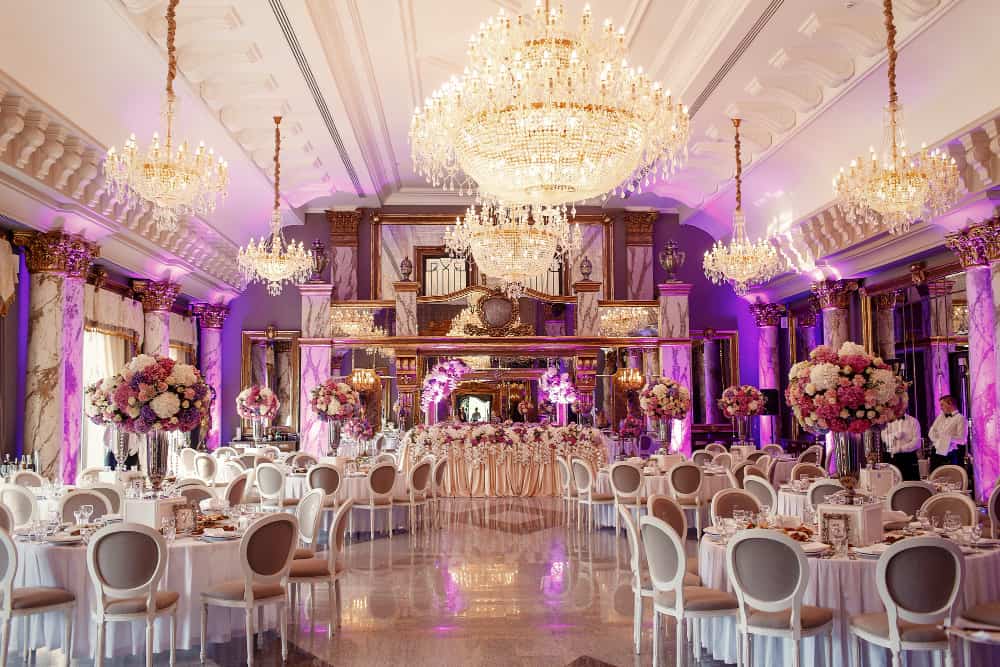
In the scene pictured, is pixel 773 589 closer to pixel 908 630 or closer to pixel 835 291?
pixel 908 630

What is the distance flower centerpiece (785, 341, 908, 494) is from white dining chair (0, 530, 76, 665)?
4.62 m

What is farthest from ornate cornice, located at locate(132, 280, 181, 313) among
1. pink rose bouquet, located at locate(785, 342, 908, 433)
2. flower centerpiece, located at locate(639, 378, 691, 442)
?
pink rose bouquet, located at locate(785, 342, 908, 433)

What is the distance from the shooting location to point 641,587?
18.1ft

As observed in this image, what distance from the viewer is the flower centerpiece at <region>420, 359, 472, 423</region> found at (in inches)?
619

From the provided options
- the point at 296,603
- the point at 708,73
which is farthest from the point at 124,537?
the point at 708,73

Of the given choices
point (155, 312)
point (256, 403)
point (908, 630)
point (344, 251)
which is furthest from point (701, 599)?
point (344, 251)

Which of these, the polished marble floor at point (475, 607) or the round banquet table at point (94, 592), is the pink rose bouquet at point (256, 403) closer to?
the polished marble floor at point (475, 607)

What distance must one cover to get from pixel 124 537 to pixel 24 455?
566cm

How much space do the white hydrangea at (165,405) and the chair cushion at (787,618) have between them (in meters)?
3.68

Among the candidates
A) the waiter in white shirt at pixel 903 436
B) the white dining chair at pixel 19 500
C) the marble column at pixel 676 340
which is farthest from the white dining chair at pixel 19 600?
the marble column at pixel 676 340

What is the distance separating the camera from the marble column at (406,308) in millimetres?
15922

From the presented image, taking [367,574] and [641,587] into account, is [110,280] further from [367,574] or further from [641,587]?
[641,587]

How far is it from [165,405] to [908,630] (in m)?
4.43

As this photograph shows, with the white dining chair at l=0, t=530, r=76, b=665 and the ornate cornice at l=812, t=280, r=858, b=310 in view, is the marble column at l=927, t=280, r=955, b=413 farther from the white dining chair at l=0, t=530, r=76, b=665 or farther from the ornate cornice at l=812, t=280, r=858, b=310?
the white dining chair at l=0, t=530, r=76, b=665
